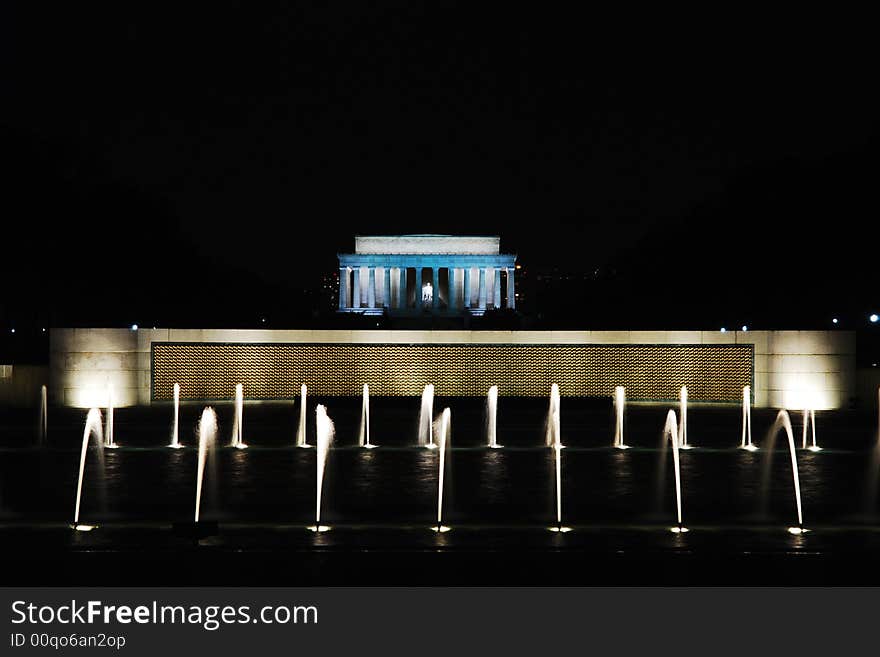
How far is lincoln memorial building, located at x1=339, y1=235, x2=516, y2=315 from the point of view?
292 ft

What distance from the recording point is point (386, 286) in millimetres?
90188

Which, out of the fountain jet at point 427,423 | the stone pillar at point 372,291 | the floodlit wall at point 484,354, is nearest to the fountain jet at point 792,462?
the floodlit wall at point 484,354

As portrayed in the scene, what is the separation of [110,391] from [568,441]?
1042 cm

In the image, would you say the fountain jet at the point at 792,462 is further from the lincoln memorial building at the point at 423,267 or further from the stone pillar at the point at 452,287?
the stone pillar at the point at 452,287

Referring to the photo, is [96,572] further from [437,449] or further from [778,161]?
[778,161]

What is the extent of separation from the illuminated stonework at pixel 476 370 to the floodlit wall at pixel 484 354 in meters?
0.03

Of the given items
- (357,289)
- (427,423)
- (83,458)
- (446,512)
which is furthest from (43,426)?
(357,289)

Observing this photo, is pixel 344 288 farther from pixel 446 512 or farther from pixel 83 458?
pixel 446 512

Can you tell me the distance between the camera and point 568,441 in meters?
19.2

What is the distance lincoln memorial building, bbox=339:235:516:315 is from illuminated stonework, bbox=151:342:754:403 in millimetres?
60393

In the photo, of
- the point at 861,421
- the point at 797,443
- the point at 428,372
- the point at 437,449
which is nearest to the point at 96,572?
the point at 437,449

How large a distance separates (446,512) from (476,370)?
15.9 meters

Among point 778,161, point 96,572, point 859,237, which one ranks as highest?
point 778,161

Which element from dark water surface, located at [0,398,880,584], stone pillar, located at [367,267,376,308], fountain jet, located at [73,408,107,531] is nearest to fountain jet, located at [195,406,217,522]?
dark water surface, located at [0,398,880,584]
